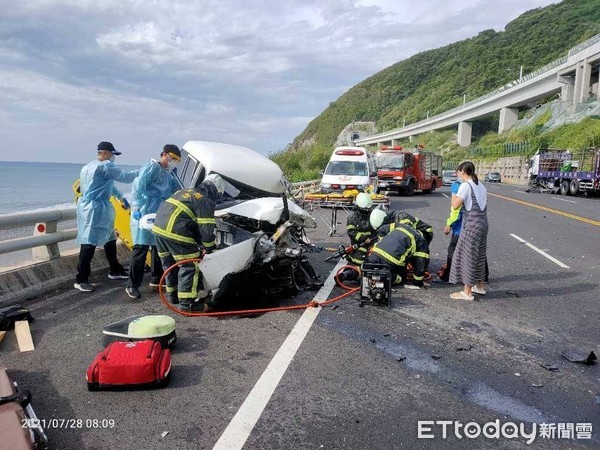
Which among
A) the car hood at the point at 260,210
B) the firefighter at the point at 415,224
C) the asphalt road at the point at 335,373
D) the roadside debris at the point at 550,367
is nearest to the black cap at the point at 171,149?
the car hood at the point at 260,210

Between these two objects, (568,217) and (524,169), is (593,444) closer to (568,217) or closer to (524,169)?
(568,217)

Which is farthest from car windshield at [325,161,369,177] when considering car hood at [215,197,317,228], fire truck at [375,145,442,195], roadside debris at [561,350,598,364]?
roadside debris at [561,350,598,364]

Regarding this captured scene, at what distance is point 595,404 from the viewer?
11.3ft

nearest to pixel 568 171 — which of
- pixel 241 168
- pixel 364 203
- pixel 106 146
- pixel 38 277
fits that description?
pixel 364 203

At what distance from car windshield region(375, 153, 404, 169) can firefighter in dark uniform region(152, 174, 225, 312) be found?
62.6 feet

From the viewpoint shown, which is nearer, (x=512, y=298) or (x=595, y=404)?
(x=595, y=404)

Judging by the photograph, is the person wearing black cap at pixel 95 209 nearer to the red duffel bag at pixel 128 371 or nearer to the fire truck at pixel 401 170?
the red duffel bag at pixel 128 371

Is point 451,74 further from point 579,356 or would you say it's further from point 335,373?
point 335,373

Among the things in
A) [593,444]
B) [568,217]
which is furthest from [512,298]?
[568,217]

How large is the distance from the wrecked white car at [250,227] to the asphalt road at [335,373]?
41 cm

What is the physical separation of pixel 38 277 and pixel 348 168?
48.0 ft

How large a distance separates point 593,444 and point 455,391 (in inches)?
36.2

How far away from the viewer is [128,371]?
3371 mm

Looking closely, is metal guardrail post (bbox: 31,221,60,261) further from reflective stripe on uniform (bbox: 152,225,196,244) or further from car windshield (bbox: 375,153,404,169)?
car windshield (bbox: 375,153,404,169)
